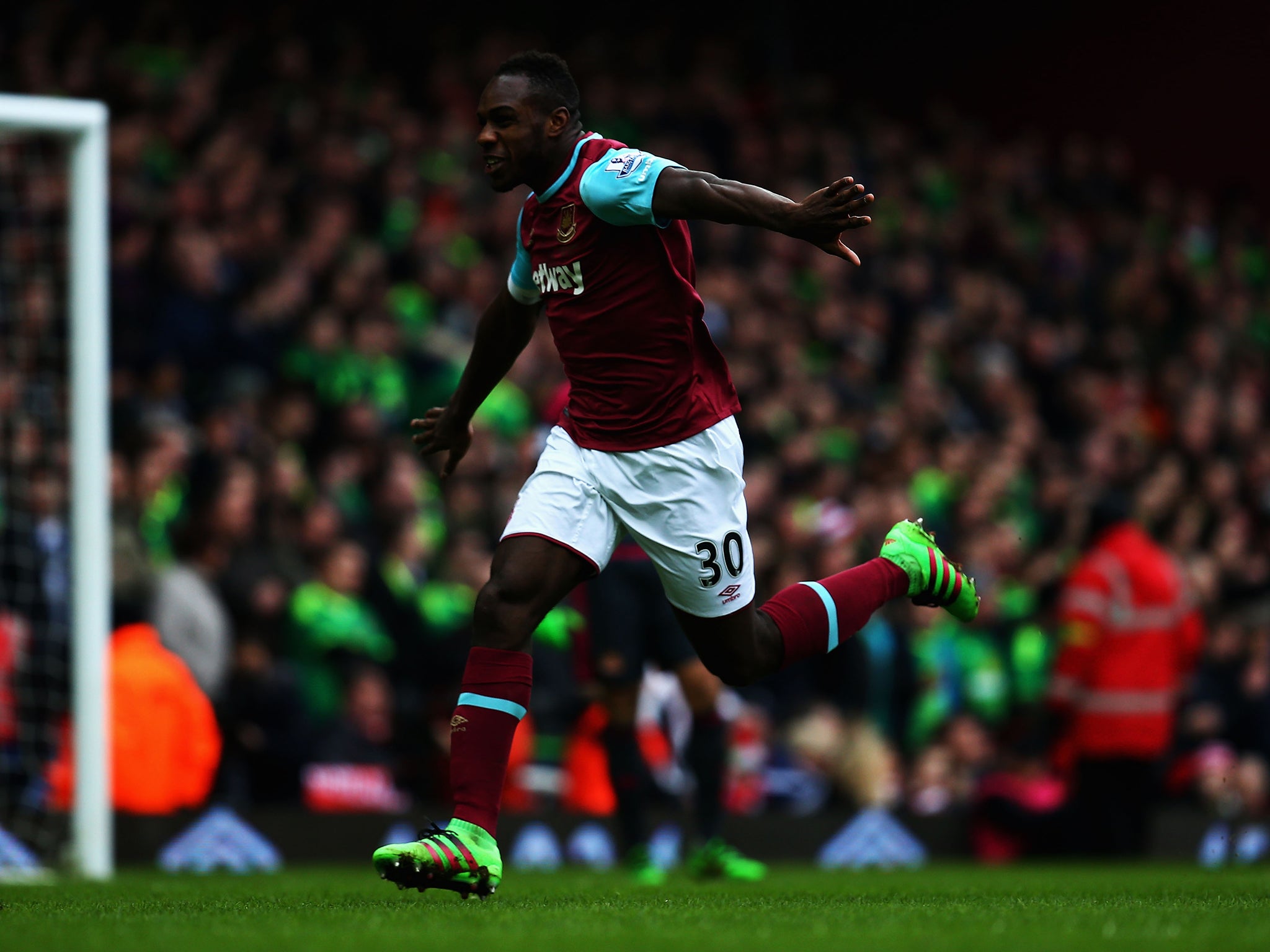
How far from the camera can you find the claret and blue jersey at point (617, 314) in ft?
16.2

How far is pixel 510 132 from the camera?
490cm

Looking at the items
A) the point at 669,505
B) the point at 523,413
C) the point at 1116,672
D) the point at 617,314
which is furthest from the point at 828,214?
the point at 523,413

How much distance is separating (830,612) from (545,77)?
1.78 meters

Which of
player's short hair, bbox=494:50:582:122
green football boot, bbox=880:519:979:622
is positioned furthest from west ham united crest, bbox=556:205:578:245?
green football boot, bbox=880:519:979:622

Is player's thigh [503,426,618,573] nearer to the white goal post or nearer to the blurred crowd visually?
the blurred crowd

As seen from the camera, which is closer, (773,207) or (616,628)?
(773,207)

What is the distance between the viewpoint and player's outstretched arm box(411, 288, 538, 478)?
5.40 metres

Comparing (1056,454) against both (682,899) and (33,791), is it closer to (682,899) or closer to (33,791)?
(33,791)

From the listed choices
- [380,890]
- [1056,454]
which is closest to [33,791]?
[380,890]

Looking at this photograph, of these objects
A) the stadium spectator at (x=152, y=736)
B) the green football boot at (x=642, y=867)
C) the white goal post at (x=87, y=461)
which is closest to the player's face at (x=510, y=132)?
the green football boot at (x=642, y=867)

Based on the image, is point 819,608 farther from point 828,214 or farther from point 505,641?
point 828,214

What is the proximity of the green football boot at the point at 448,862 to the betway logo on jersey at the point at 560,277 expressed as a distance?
1.47 meters

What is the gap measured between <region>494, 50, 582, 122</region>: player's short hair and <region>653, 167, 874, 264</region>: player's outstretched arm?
0.51 m

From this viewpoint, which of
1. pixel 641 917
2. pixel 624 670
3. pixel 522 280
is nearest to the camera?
pixel 641 917
